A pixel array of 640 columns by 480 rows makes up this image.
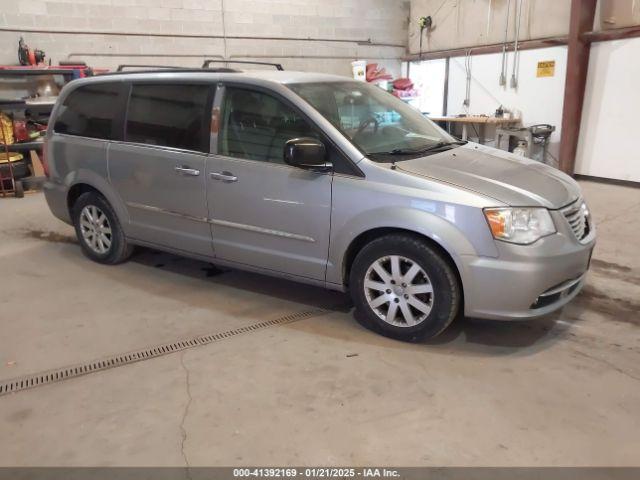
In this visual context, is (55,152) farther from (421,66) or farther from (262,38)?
(421,66)

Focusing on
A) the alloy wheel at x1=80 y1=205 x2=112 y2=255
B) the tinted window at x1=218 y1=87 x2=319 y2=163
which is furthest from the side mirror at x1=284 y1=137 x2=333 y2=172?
the alloy wheel at x1=80 y1=205 x2=112 y2=255

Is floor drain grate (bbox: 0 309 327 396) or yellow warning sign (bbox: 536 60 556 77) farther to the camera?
yellow warning sign (bbox: 536 60 556 77)

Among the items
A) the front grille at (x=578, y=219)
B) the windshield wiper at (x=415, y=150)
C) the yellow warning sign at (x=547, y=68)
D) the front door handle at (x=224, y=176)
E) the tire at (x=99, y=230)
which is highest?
the yellow warning sign at (x=547, y=68)

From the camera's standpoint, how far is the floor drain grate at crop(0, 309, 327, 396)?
8.63 feet

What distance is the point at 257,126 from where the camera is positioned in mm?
3232

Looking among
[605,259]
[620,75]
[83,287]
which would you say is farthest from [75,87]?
[620,75]

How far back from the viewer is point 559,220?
8.90ft

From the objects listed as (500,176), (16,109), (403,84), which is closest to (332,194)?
(500,176)

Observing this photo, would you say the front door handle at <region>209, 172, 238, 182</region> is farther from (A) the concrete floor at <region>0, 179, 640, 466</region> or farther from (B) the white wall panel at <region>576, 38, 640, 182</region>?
(B) the white wall panel at <region>576, 38, 640, 182</region>

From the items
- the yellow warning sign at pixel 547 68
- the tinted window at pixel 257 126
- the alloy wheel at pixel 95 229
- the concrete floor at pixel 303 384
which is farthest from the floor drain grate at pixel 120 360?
the yellow warning sign at pixel 547 68

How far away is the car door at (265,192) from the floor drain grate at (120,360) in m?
0.40

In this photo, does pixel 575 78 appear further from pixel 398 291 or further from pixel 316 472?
pixel 316 472

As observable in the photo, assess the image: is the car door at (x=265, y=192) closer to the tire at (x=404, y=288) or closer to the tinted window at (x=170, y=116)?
the tinted window at (x=170, y=116)

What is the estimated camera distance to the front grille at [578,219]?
9.22ft
